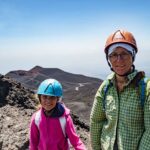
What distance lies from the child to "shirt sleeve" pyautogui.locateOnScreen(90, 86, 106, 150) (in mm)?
929

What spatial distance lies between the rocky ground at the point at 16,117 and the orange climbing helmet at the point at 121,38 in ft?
9.84

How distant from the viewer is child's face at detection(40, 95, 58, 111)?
15.8 ft

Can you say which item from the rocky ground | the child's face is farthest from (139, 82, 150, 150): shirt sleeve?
the rocky ground

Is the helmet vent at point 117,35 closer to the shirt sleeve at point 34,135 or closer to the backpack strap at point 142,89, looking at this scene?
the backpack strap at point 142,89

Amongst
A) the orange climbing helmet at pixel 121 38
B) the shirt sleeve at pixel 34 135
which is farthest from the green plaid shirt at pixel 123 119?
the shirt sleeve at pixel 34 135

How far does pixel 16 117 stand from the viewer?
7039mm

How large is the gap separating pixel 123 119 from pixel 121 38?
73cm

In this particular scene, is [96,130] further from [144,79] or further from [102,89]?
[144,79]

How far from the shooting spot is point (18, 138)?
616 centimetres

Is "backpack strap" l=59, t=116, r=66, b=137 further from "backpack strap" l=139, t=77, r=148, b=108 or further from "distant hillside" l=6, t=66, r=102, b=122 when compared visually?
"distant hillside" l=6, t=66, r=102, b=122

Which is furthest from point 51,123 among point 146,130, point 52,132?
point 146,130

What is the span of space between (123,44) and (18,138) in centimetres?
322

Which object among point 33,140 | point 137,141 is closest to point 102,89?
point 137,141

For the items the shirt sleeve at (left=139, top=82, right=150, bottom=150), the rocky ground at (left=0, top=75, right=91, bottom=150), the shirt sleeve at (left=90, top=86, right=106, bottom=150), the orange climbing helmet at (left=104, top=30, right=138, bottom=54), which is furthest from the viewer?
the rocky ground at (left=0, top=75, right=91, bottom=150)
